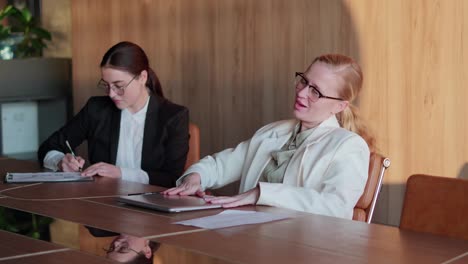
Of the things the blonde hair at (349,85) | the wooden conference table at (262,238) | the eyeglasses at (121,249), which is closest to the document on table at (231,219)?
the wooden conference table at (262,238)

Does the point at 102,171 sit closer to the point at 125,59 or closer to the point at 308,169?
the point at 125,59

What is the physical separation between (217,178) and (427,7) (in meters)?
1.82

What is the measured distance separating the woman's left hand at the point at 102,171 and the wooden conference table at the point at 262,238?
1.86ft

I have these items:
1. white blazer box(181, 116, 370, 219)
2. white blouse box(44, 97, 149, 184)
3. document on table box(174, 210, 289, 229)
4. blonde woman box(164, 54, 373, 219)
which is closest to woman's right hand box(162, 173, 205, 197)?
blonde woman box(164, 54, 373, 219)

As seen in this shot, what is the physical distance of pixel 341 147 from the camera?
285 centimetres

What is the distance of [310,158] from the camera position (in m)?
2.94

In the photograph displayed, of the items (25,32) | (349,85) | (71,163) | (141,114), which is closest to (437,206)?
(349,85)

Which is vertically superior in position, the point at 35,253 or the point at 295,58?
the point at 295,58

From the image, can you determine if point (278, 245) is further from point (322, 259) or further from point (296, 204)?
point (296, 204)

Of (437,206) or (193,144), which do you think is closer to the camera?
(437,206)

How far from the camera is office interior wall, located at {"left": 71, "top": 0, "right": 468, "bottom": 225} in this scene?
441 cm

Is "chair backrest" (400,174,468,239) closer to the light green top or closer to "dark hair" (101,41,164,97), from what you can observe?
the light green top

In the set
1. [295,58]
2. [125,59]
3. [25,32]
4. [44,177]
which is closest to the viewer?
[44,177]

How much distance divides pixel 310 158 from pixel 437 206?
24.0 inches
